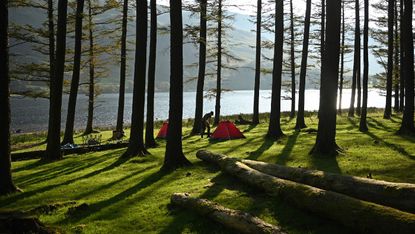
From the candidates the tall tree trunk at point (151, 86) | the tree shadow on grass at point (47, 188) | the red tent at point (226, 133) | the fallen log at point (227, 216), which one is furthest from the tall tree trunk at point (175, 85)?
the red tent at point (226, 133)

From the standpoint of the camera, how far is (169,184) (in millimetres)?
11117

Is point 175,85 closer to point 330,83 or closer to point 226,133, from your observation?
point 330,83

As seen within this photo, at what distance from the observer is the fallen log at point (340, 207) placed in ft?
18.8

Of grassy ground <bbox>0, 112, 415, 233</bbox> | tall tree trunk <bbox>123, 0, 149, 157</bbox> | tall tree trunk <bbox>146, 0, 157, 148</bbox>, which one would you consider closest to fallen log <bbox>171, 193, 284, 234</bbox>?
grassy ground <bbox>0, 112, 415, 233</bbox>

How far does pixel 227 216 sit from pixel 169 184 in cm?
413

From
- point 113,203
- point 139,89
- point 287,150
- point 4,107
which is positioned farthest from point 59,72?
point 287,150

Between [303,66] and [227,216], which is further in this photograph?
[303,66]

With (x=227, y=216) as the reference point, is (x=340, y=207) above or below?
above

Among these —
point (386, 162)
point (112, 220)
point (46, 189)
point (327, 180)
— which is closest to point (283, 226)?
point (327, 180)

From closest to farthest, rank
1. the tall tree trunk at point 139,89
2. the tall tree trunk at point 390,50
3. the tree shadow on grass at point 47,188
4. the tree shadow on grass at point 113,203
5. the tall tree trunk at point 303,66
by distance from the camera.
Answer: the tree shadow on grass at point 113,203, the tree shadow on grass at point 47,188, the tall tree trunk at point 139,89, the tall tree trunk at point 390,50, the tall tree trunk at point 303,66

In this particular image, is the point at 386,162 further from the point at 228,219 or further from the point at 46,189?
the point at 46,189

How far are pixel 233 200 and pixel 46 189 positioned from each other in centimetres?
649

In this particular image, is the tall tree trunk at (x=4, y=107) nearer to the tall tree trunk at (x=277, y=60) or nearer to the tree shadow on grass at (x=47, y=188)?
the tree shadow on grass at (x=47, y=188)

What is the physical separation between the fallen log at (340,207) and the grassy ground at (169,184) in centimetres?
23
